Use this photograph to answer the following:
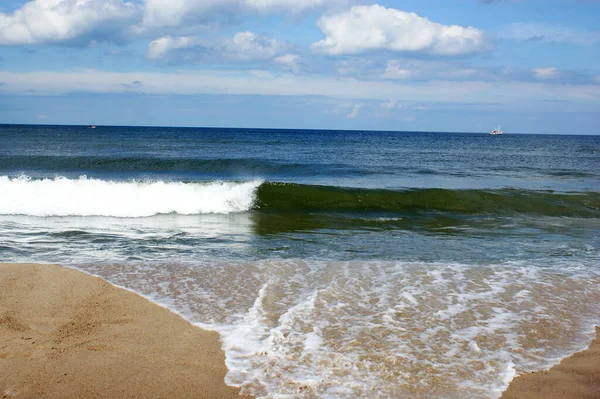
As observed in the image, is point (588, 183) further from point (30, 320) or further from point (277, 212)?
point (30, 320)

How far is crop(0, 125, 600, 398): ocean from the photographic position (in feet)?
15.1

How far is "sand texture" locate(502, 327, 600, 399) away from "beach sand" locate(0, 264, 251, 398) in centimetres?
239

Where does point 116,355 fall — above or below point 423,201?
below

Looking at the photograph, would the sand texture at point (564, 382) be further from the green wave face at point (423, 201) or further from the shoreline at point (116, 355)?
the green wave face at point (423, 201)

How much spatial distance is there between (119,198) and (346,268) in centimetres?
996

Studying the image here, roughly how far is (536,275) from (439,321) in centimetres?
299

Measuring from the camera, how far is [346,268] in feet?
26.1

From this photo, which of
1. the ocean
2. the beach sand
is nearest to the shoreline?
the beach sand

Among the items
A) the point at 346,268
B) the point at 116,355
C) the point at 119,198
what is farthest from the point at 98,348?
the point at 119,198

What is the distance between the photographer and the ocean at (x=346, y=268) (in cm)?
459

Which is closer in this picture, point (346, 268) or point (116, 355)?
point (116, 355)

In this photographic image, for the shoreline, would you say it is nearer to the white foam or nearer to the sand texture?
the sand texture

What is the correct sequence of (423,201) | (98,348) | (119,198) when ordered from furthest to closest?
(423,201) < (119,198) < (98,348)

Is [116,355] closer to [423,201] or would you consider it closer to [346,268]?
[346,268]
